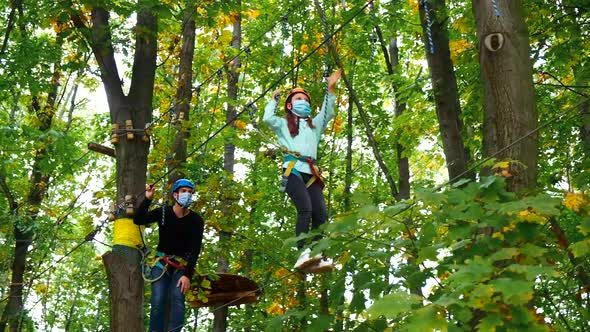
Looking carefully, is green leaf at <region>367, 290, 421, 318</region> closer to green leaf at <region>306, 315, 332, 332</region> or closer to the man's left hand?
green leaf at <region>306, 315, 332, 332</region>

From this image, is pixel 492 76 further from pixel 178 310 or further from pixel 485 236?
pixel 178 310

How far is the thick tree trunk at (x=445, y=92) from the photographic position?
671 cm

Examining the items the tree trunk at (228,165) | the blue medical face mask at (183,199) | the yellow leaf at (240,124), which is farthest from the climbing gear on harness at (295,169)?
the yellow leaf at (240,124)

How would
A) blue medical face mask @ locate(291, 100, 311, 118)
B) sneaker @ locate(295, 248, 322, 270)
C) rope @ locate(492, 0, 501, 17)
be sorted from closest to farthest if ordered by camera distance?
rope @ locate(492, 0, 501, 17) < sneaker @ locate(295, 248, 322, 270) < blue medical face mask @ locate(291, 100, 311, 118)

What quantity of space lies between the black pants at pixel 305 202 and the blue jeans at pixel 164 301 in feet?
3.47

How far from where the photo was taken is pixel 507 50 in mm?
3955

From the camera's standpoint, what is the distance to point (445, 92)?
6816 millimetres

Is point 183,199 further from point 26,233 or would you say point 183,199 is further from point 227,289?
point 26,233

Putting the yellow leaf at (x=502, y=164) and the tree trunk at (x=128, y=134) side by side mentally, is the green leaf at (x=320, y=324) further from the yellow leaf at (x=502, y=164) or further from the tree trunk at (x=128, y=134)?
the tree trunk at (x=128, y=134)

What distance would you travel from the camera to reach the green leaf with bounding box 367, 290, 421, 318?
263cm

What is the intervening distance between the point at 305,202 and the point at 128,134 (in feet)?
5.36

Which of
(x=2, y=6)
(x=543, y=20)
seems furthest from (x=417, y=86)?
(x=2, y=6)

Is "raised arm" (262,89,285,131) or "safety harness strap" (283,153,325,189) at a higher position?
"raised arm" (262,89,285,131)

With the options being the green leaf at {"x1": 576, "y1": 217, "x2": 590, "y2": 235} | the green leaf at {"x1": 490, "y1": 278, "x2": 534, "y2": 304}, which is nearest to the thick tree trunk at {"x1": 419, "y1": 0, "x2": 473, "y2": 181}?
the green leaf at {"x1": 576, "y1": 217, "x2": 590, "y2": 235}
